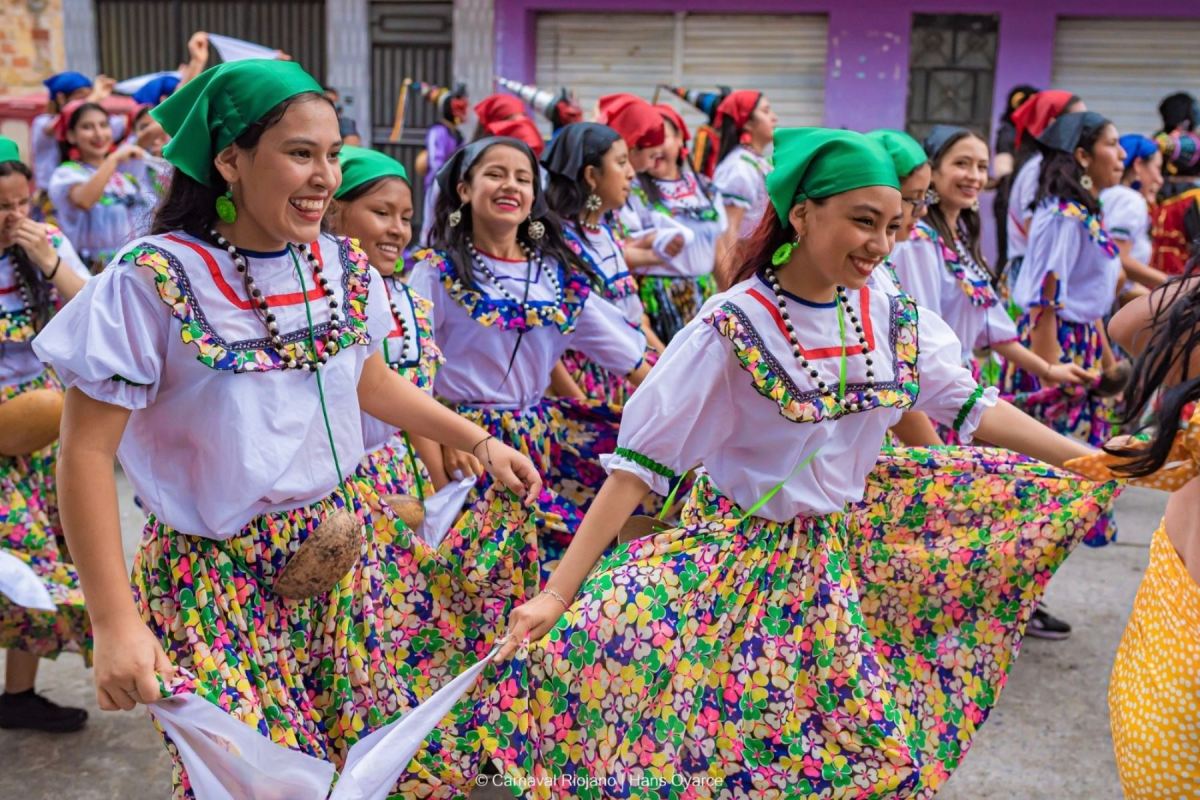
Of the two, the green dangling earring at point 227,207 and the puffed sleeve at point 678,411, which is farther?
the puffed sleeve at point 678,411

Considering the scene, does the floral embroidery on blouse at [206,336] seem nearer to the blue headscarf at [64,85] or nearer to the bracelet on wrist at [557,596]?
the bracelet on wrist at [557,596]

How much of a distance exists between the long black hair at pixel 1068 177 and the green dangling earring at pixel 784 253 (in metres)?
3.18

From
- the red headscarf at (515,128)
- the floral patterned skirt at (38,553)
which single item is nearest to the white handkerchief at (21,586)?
the floral patterned skirt at (38,553)

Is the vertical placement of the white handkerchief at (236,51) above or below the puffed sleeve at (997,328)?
above

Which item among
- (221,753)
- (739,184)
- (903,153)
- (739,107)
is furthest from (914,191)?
(739,107)

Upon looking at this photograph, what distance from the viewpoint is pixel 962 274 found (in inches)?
187

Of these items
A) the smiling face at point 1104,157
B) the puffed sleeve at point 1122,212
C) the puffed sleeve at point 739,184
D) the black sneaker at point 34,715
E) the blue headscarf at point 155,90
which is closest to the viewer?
the black sneaker at point 34,715

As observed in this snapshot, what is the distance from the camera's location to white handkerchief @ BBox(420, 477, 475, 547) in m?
3.34

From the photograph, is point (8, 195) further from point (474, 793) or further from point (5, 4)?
point (5, 4)

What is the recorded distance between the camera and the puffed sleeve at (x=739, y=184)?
7582mm

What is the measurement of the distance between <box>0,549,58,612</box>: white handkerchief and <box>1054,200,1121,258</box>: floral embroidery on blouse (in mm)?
4165

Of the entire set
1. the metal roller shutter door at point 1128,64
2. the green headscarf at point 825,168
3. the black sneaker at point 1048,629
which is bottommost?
the black sneaker at point 1048,629

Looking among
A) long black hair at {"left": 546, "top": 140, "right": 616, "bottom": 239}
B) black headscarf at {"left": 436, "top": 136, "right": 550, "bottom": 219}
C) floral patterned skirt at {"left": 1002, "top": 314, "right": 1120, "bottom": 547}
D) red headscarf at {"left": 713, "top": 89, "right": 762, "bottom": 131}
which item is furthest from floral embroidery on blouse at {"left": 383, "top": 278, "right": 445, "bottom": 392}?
red headscarf at {"left": 713, "top": 89, "right": 762, "bottom": 131}

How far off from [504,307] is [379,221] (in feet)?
1.51
